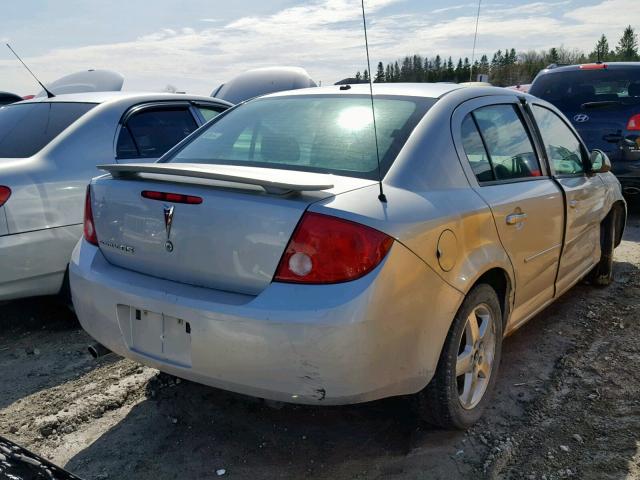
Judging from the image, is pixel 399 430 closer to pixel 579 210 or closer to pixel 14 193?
pixel 579 210

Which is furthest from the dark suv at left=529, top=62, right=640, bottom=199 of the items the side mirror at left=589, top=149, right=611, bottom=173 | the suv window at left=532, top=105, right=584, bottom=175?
the suv window at left=532, top=105, right=584, bottom=175

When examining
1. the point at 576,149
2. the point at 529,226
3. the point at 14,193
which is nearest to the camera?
the point at 529,226

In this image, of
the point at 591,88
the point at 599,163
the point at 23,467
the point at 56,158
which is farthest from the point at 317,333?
the point at 591,88

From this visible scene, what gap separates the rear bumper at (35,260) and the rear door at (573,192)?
3.03 meters

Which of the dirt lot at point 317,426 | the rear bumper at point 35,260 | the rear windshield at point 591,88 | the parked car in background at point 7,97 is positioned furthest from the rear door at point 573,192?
the parked car in background at point 7,97

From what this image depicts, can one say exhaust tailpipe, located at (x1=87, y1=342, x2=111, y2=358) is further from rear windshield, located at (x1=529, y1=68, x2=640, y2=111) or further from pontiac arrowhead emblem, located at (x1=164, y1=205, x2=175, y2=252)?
rear windshield, located at (x1=529, y1=68, x2=640, y2=111)

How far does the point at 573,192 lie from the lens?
3697mm

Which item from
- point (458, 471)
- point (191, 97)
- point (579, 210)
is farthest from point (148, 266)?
point (191, 97)

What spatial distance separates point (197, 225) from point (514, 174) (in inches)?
68.6

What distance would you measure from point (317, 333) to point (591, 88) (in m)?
6.44

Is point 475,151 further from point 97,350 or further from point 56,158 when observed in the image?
point 56,158

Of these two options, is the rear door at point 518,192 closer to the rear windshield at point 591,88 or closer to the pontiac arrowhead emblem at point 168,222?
Result: the pontiac arrowhead emblem at point 168,222

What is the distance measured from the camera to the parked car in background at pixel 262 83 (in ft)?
35.6

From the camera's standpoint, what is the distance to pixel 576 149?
13.5 feet
